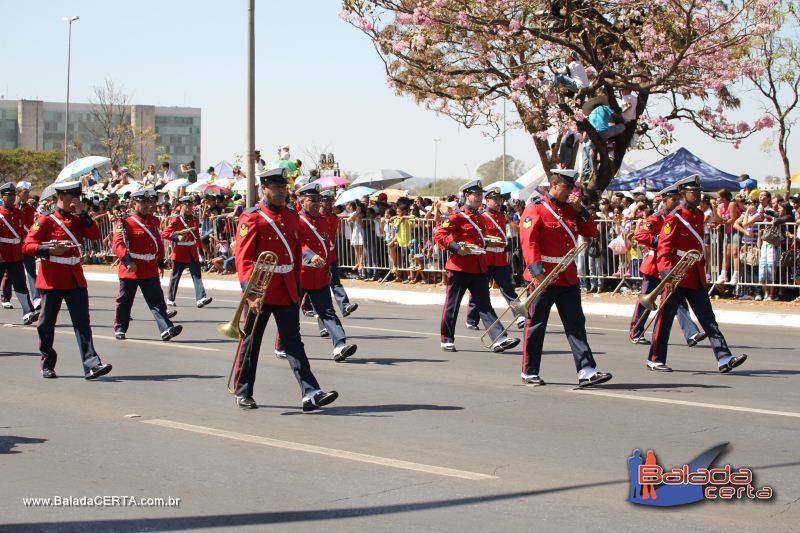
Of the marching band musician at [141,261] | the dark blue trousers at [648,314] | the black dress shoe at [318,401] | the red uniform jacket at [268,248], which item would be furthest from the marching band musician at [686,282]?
the marching band musician at [141,261]

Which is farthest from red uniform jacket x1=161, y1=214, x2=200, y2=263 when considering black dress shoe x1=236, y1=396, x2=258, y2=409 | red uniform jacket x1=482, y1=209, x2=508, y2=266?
black dress shoe x1=236, y1=396, x2=258, y2=409

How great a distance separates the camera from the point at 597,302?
67.9 feet

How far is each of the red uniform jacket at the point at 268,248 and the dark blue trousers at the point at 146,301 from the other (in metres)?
5.26

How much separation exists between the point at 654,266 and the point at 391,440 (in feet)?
22.5

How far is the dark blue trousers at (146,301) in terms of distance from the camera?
1518cm

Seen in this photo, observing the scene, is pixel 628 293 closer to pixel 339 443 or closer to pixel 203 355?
pixel 203 355

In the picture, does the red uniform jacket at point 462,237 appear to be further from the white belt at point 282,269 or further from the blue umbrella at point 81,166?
the blue umbrella at point 81,166

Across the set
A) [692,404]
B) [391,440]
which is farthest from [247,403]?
[692,404]

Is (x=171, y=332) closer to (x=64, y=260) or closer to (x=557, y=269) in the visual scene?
(x=64, y=260)

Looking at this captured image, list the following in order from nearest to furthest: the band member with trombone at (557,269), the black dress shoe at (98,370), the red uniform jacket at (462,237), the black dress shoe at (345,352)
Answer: the band member with trombone at (557,269)
the black dress shoe at (98,370)
the black dress shoe at (345,352)
the red uniform jacket at (462,237)

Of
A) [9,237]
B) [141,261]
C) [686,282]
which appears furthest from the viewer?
[9,237]

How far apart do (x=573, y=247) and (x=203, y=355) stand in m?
4.87

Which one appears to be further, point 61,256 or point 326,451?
point 61,256

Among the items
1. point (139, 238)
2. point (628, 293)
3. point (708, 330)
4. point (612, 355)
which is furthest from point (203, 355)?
point (628, 293)
